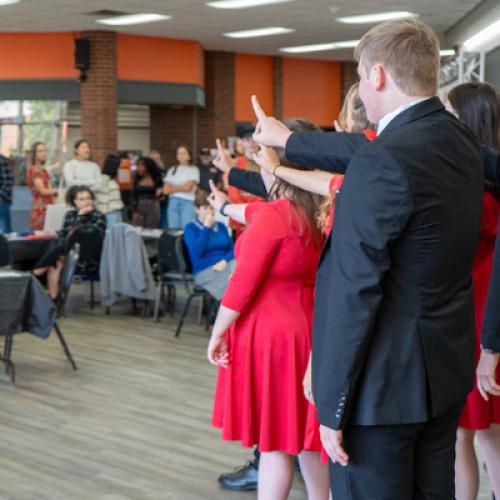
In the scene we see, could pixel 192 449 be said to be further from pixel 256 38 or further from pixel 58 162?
pixel 256 38

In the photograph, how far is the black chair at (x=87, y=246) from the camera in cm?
851

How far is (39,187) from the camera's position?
11398 mm

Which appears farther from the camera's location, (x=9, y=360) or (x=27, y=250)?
(x=27, y=250)

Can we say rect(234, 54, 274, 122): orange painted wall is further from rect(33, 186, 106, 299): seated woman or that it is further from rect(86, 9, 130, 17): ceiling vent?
rect(33, 186, 106, 299): seated woman

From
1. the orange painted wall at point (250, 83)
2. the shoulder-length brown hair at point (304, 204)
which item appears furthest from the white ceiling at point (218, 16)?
the shoulder-length brown hair at point (304, 204)

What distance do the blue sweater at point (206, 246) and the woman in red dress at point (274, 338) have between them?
14.1 feet

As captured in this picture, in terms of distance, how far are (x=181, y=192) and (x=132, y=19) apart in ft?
9.85

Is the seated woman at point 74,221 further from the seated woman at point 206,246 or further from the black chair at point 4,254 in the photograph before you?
the seated woman at point 206,246

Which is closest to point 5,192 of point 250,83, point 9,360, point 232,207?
point 9,360

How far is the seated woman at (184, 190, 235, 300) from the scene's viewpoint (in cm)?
729

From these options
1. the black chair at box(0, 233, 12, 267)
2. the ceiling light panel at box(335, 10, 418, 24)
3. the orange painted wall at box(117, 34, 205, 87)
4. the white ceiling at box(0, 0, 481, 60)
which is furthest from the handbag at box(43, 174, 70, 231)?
the ceiling light panel at box(335, 10, 418, 24)

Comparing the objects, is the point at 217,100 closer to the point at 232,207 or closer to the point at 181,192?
the point at 181,192

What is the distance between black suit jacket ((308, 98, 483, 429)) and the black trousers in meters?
0.06

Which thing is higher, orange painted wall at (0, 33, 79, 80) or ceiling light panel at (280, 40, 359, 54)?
ceiling light panel at (280, 40, 359, 54)
